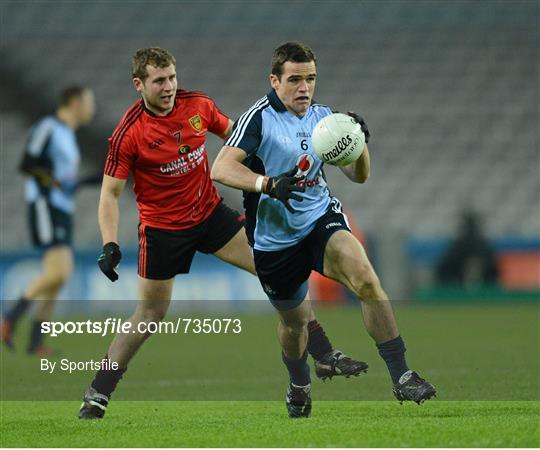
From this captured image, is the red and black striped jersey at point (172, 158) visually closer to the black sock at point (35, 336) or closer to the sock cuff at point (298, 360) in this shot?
the sock cuff at point (298, 360)

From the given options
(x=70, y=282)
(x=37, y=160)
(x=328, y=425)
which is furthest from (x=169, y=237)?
(x=70, y=282)

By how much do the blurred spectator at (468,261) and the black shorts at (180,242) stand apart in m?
12.1

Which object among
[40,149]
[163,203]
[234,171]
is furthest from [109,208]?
[40,149]

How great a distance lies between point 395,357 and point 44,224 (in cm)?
677

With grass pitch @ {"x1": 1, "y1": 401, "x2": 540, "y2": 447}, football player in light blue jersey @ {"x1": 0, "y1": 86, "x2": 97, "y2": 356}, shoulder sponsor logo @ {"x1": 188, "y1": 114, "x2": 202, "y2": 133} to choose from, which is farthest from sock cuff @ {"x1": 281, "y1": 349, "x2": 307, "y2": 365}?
football player in light blue jersey @ {"x1": 0, "y1": 86, "x2": 97, "y2": 356}

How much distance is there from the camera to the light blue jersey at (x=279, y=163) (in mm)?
6766

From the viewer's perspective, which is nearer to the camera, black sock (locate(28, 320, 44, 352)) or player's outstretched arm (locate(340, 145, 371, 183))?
player's outstretched arm (locate(340, 145, 371, 183))

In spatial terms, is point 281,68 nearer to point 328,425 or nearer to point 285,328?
point 285,328

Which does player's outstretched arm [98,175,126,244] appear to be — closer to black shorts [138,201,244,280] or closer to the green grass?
black shorts [138,201,244,280]

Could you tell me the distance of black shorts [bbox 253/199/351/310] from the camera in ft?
22.4

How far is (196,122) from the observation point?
7.61m

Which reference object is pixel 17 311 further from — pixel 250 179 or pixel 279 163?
pixel 250 179

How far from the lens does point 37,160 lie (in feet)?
41.6

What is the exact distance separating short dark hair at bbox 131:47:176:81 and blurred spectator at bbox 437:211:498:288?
12.8 metres
